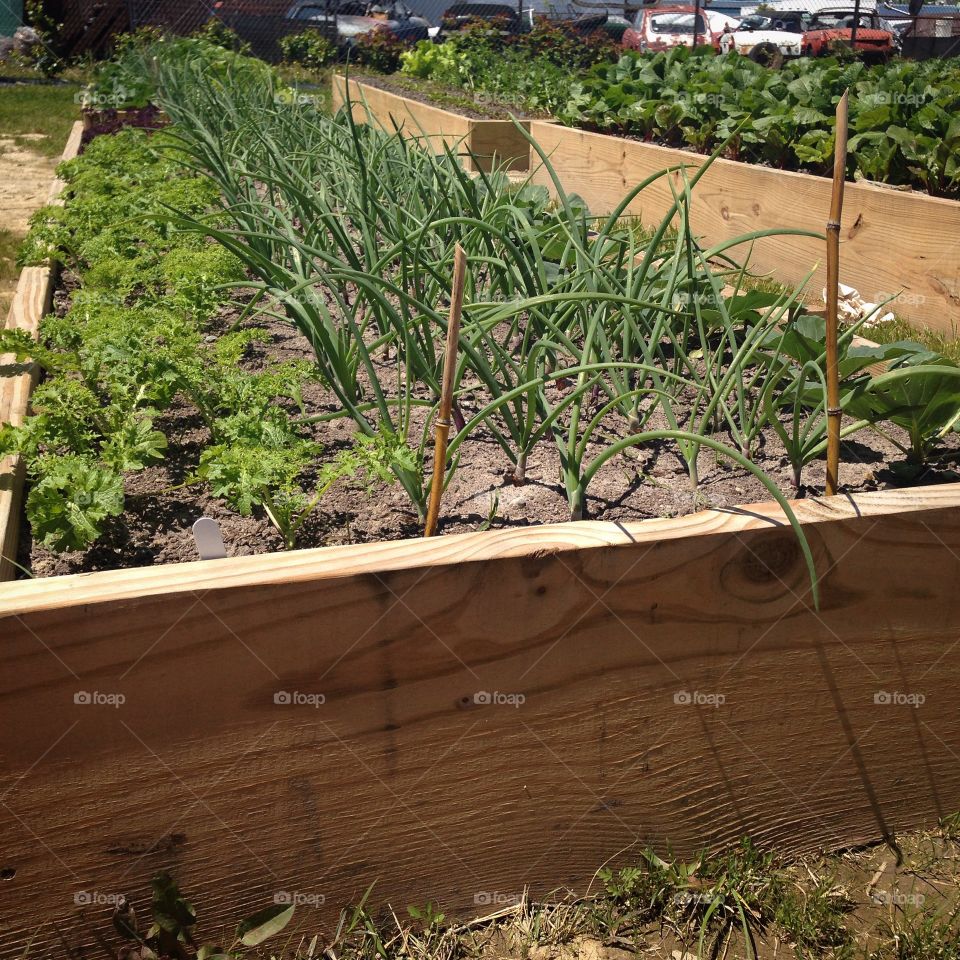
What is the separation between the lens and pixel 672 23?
17.7 meters

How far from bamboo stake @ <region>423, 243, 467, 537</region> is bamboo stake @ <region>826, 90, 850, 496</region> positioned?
50 cm

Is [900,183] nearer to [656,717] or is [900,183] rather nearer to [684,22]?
[656,717]

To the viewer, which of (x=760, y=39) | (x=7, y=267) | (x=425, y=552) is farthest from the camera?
(x=760, y=39)

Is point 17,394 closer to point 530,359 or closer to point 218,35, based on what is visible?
point 530,359

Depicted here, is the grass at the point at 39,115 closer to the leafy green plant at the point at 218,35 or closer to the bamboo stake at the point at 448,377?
the leafy green plant at the point at 218,35

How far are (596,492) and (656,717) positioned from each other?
0.45m

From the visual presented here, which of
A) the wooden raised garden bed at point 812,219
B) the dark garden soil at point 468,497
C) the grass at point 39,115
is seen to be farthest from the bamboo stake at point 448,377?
the grass at point 39,115

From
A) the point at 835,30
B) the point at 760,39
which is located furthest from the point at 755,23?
the point at 835,30

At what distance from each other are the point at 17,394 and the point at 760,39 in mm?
18114

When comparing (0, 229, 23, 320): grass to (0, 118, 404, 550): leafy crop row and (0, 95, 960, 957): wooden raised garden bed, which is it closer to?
(0, 118, 404, 550): leafy crop row

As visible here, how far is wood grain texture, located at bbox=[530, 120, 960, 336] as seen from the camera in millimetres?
3049

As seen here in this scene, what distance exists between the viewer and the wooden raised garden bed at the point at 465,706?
3.81 ft

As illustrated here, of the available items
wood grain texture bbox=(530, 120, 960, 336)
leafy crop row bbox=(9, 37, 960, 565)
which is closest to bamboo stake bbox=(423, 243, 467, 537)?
leafy crop row bbox=(9, 37, 960, 565)

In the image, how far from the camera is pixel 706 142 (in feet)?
16.6
